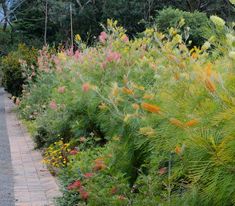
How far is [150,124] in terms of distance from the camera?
12.9ft

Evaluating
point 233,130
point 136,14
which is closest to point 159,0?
point 136,14

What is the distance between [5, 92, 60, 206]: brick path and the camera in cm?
636

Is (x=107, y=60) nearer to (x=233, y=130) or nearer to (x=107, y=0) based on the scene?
(x=233, y=130)

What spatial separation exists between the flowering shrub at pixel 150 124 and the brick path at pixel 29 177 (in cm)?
44

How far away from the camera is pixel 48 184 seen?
7039 mm

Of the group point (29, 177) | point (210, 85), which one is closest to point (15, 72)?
point (29, 177)

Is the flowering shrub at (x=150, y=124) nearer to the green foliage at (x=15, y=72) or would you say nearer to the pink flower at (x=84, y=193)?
the pink flower at (x=84, y=193)

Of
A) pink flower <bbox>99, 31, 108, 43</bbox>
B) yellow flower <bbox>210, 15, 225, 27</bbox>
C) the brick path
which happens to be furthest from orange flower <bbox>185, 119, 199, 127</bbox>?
pink flower <bbox>99, 31, 108, 43</bbox>

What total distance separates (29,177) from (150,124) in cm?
404

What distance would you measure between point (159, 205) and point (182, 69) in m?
1.05

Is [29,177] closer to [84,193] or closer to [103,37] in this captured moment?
[103,37]

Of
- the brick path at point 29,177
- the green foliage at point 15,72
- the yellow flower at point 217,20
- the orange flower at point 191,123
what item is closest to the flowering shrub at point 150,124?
the orange flower at point 191,123

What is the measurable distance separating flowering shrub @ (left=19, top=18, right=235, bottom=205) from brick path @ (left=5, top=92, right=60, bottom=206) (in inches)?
17.5

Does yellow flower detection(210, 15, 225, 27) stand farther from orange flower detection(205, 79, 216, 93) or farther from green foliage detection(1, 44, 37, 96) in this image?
green foliage detection(1, 44, 37, 96)
